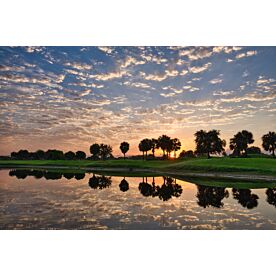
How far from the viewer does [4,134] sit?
703cm

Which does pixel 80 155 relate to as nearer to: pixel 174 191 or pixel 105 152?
pixel 105 152

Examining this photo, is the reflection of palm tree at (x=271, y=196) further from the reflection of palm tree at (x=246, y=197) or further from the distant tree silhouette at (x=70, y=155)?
the distant tree silhouette at (x=70, y=155)

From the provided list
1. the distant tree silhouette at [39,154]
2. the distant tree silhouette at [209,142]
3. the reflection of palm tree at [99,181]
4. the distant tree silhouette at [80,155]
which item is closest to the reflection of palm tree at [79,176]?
the reflection of palm tree at [99,181]

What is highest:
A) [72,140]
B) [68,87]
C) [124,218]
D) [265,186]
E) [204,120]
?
[68,87]

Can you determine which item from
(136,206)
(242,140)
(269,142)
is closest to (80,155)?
(136,206)

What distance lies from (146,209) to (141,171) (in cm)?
241

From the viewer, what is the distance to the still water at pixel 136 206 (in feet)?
19.1

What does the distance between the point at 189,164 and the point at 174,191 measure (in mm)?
1050

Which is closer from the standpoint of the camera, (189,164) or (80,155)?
(80,155)

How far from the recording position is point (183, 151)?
779cm

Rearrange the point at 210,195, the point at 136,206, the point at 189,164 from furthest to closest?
the point at 189,164, the point at 210,195, the point at 136,206

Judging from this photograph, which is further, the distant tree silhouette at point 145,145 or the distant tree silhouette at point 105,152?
the distant tree silhouette at point 105,152
